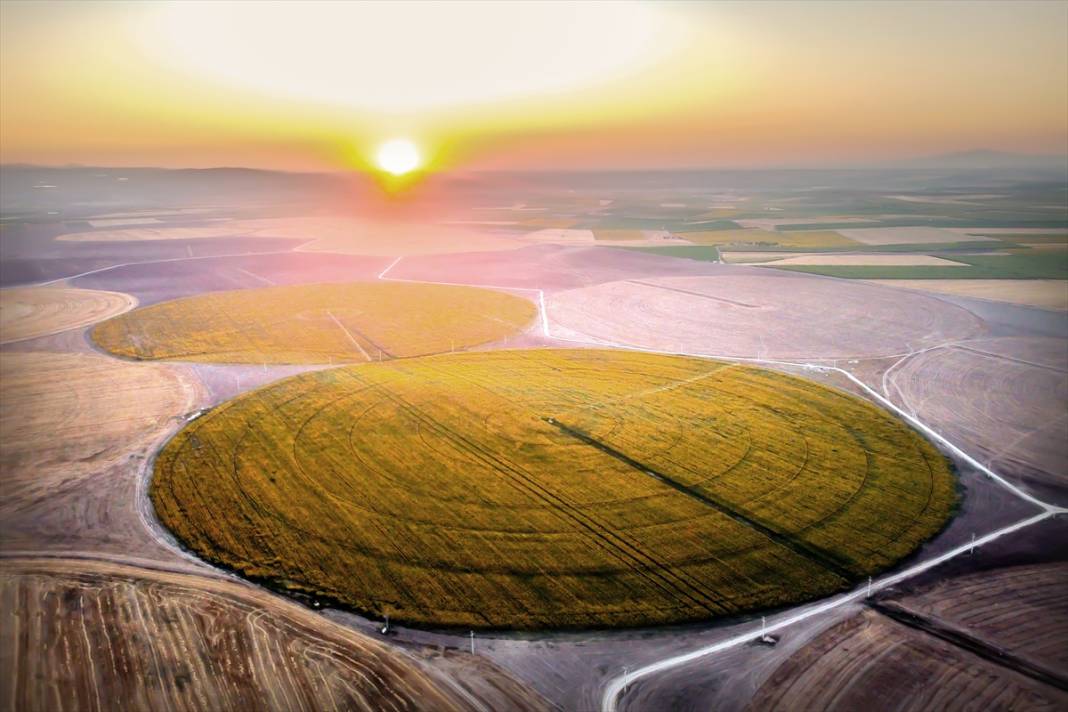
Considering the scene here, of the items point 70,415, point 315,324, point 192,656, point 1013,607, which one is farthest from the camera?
point 315,324

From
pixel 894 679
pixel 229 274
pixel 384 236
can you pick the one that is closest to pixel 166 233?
pixel 384 236

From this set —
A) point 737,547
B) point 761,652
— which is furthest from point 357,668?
point 737,547

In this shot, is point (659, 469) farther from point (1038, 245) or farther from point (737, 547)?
point (1038, 245)

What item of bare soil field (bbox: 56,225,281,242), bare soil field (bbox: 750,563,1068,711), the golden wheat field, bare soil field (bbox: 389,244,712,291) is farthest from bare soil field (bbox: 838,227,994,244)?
bare soil field (bbox: 56,225,281,242)

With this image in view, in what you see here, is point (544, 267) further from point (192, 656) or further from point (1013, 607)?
point (192, 656)

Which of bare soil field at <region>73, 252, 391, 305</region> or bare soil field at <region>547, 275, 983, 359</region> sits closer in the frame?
bare soil field at <region>547, 275, 983, 359</region>

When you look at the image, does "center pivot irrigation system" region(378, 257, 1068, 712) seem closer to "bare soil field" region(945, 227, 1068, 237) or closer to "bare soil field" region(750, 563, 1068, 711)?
"bare soil field" region(750, 563, 1068, 711)

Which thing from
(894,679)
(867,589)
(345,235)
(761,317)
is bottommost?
(894,679)
